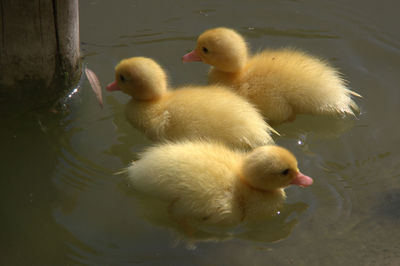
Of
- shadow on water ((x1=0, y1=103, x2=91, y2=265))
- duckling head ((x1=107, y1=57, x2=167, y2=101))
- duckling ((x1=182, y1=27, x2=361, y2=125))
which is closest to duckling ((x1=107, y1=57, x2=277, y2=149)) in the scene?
duckling head ((x1=107, y1=57, x2=167, y2=101))

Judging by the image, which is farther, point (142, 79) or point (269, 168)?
point (142, 79)

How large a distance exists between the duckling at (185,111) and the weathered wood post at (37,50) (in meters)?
0.32

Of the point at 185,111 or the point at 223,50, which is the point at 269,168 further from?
the point at 223,50

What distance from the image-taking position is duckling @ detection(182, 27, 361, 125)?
3.41 metres

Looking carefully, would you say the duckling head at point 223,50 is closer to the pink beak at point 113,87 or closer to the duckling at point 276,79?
the duckling at point 276,79

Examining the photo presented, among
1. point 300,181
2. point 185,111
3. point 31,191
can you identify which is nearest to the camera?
point 300,181

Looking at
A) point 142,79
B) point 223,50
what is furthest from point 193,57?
point 142,79

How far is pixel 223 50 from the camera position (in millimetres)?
3520

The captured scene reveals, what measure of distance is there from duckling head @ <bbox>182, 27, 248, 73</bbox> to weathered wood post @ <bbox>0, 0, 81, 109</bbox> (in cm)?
79

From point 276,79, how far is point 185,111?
63 centimetres

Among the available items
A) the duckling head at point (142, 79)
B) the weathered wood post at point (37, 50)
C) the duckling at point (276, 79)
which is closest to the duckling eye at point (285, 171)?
the duckling at point (276, 79)

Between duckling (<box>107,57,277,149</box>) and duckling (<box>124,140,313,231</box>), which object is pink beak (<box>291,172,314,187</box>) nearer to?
duckling (<box>124,140,313,231</box>)

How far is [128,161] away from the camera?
3.22 m

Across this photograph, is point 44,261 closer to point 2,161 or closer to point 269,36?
point 2,161
